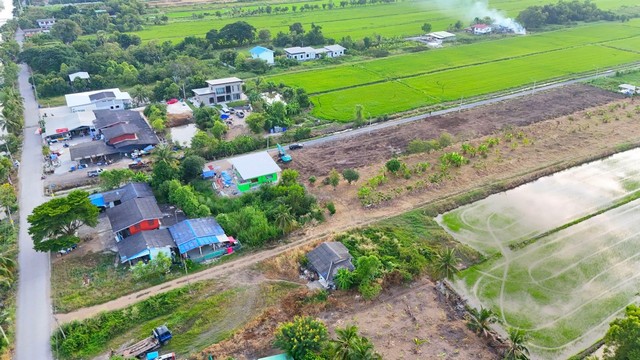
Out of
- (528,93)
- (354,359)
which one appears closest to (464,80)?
(528,93)

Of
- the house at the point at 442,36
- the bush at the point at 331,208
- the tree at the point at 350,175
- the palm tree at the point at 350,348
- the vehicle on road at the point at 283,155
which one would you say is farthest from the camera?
the house at the point at 442,36

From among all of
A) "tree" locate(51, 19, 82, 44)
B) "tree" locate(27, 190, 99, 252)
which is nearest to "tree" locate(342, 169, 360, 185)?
"tree" locate(27, 190, 99, 252)

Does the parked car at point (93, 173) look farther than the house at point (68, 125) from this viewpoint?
No

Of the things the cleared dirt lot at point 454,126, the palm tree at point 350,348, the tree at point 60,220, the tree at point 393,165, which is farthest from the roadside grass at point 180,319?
the tree at point 393,165

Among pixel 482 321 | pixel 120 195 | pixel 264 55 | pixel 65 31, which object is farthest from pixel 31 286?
A: pixel 65 31

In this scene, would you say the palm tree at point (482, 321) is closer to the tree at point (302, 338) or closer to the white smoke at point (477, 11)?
the tree at point (302, 338)

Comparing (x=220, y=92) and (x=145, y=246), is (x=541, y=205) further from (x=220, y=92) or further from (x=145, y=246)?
(x=220, y=92)
